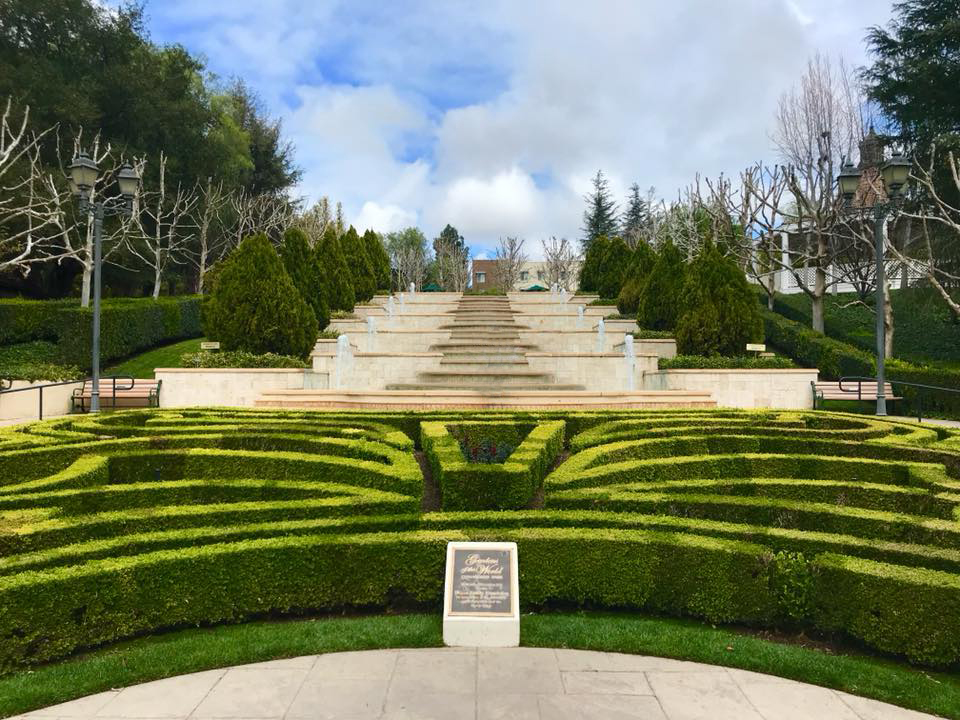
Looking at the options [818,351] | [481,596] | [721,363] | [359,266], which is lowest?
[481,596]

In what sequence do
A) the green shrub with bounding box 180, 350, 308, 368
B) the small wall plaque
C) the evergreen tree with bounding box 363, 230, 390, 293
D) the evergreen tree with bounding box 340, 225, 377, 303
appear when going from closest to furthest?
the small wall plaque
the green shrub with bounding box 180, 350, 308, 368
the evergreen tree with bounding box 340, 225, 377, 303
the evergreen tree with bounding box 363, 230, 390, 293

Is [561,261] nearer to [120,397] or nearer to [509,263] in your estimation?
[509,263]

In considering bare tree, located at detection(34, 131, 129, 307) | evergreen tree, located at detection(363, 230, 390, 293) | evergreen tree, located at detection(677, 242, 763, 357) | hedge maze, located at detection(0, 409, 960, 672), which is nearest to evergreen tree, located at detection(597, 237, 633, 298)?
evergreen tree, located at detection(363, 230, 390, 293)

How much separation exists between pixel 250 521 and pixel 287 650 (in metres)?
1.61

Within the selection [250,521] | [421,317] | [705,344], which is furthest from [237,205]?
[250,521]

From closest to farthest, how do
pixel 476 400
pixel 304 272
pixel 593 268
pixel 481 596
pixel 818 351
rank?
pixel 481 596
pixel 476 400
pixel 818 351
pixel 304 272
pixel 593 268

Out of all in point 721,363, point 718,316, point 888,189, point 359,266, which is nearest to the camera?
point 888,189

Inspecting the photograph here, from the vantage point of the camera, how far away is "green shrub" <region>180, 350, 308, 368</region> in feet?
54.4

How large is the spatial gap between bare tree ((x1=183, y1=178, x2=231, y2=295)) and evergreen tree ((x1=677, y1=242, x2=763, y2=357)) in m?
27.8

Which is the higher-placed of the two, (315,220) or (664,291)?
(315,220)

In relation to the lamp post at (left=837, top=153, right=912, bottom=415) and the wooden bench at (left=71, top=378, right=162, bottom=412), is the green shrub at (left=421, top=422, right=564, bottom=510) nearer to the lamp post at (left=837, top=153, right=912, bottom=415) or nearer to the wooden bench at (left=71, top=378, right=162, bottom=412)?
the lamp post at (left=837, top=153, right=912, bottom=415)

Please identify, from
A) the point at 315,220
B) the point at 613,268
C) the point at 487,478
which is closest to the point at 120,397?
the point at 487,478

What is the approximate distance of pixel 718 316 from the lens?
1830 cm

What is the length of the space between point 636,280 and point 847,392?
1095 centimetres
